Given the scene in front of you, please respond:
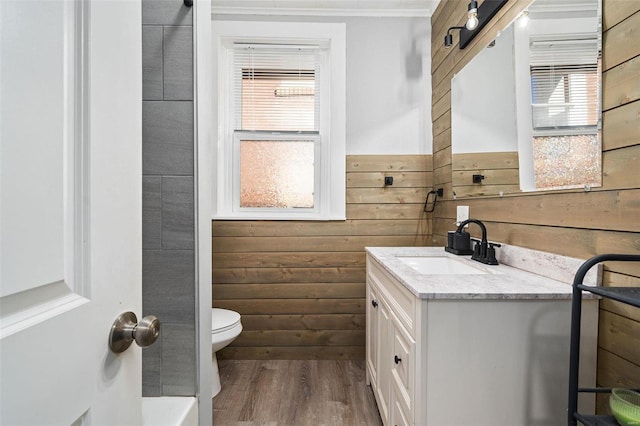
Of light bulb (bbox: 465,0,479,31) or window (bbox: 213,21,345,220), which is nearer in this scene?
light bulb (bbox: 465,0,479,31)

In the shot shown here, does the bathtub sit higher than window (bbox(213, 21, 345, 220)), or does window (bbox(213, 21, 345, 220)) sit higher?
window (bbox(213, 21, 345, 220))

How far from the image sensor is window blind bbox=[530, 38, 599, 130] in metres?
1.06

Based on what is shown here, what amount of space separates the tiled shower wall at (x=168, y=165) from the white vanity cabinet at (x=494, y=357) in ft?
2.55

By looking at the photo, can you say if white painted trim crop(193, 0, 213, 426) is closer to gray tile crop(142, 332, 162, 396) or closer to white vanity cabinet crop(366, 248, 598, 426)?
gray tile crop(142, 332, 162, 396)

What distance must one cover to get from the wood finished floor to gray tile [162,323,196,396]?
817 millimetres

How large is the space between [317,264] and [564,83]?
1.77m

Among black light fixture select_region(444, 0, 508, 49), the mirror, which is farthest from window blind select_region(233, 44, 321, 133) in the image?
the mirror

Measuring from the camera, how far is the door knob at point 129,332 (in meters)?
0.50

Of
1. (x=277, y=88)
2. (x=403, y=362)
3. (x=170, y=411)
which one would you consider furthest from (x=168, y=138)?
(x=277, y=88)

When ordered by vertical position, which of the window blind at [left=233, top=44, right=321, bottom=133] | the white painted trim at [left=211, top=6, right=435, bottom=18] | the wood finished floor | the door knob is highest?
the white painted trim at [left=211, top=6, right=435, bottom=18]

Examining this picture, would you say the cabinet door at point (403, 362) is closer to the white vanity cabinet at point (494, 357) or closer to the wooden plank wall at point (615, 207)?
the white vanity cabinet at point (494, 357)

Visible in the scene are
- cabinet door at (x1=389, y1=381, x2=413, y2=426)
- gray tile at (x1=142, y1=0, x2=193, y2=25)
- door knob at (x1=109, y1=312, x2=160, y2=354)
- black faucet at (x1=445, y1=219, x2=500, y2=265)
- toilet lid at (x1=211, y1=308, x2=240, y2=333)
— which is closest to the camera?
door knob at (x1=109, y1=312, x2=160, y2=354)

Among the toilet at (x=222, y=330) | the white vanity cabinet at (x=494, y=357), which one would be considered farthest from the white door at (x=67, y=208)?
the toilet at (x=222, y=330)

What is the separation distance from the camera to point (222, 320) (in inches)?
75.4
